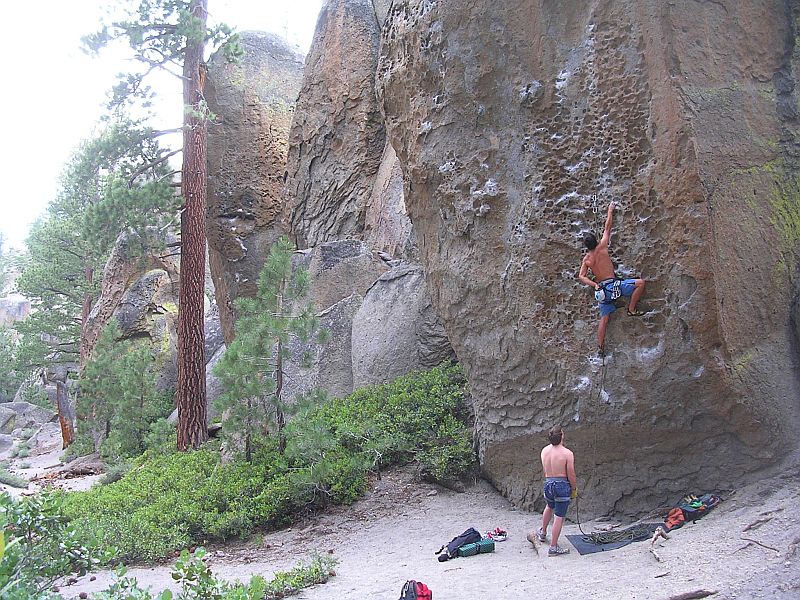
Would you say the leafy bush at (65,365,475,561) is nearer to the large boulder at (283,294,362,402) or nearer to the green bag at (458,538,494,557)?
the green bag at (458,538,494,557)

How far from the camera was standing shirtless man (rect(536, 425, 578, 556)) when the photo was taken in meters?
6.04

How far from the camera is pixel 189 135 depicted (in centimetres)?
1286

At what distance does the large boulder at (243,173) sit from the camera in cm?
1692

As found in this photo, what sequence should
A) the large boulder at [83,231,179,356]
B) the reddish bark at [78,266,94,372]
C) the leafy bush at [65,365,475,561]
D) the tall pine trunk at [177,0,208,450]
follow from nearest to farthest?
the leafy bush at [65,365,475,561]
the tall pine trunk at [177,0,208,450]
the large boulder at [83,231,179,356]
the reddish bark at [78,266,94,372]

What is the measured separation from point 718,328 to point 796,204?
165 centimetres

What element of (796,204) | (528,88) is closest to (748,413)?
(796,204)

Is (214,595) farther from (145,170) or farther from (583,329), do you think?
(145,170)

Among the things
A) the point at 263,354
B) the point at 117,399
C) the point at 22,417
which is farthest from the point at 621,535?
the point at 22,417

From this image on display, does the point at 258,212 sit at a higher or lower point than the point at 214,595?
higher

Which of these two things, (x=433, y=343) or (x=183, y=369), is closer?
(x=433, y=343)

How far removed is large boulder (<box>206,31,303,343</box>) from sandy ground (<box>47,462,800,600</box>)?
9.33 meters

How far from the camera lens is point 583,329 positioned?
705 cm

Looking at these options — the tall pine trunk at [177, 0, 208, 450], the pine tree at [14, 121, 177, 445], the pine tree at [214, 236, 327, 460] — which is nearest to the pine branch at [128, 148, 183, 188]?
the pine tree at [14, 121, 177, 445]

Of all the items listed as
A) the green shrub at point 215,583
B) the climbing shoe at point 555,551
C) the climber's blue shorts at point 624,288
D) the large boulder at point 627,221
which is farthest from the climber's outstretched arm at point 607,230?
the green shrub at point 215,583
